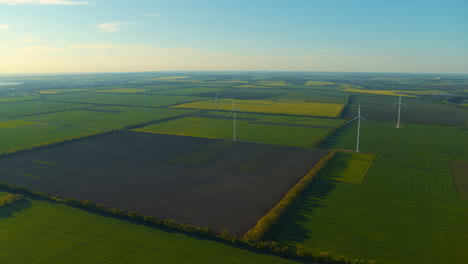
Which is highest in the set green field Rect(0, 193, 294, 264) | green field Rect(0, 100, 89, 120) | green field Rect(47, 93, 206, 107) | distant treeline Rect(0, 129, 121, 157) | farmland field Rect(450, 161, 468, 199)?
green field Rect(47, 93, 206, 107)

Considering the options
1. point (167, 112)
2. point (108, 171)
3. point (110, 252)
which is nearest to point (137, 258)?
point (110, 252)

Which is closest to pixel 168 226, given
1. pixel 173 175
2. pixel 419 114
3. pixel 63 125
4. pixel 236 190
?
pixel 236 190

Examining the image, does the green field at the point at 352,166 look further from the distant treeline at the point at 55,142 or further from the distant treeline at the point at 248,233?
the distant treeline at the point at 55,142

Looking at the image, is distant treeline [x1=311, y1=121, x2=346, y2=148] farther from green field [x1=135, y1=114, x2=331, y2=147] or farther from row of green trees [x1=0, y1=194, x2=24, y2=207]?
row of green trees [x1=0, y1=194, x2=24, y2=207]

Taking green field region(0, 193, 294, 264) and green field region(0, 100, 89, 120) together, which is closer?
green field region(0, 193, 294, 264)

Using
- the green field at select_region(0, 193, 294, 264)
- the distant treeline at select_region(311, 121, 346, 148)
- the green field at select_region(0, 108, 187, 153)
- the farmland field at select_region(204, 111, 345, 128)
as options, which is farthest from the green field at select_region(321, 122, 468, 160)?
the green field at select_region(0, 108, 187, 153)

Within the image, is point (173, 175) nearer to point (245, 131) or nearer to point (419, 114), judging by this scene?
point (245, 131)
